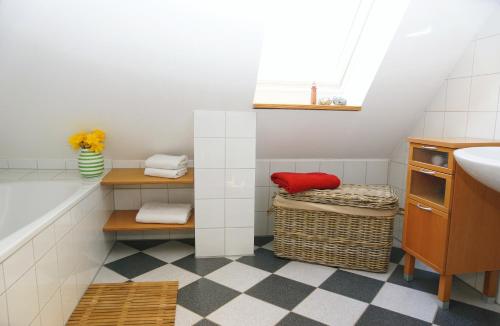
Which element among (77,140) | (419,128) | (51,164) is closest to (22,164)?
(51,164)

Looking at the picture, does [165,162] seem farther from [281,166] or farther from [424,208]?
[424,208]

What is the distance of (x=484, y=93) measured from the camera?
1883 millimetres

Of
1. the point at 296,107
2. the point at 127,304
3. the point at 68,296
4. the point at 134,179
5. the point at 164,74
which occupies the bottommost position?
the point at 127,304

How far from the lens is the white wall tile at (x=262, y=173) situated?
8.46 feet

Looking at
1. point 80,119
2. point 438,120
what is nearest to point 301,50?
point 438,120

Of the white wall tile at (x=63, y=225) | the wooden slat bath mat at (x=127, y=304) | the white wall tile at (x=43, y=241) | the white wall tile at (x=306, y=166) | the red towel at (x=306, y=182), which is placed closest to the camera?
the white wall tile at (x=43, y=241)

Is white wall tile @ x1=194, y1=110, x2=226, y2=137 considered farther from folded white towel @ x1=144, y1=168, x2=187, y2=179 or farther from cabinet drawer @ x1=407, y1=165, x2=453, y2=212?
cabinet drawer @ x1=407, y1=165, x2=453, y2=212

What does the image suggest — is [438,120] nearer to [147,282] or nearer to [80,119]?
[147,282]

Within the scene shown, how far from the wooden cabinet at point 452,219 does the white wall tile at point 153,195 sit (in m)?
1.71

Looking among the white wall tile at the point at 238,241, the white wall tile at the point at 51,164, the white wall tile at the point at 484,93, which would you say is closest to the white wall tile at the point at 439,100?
the white wall tile at the point at 484,93

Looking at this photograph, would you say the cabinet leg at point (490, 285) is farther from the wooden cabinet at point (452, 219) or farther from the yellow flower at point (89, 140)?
the yellow flower at point (89, 140)

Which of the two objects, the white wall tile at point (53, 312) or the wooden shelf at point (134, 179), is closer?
the white wall tile at point (53, 312)

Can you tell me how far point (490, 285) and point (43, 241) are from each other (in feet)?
6.96

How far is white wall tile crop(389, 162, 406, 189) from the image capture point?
8.28 ft
